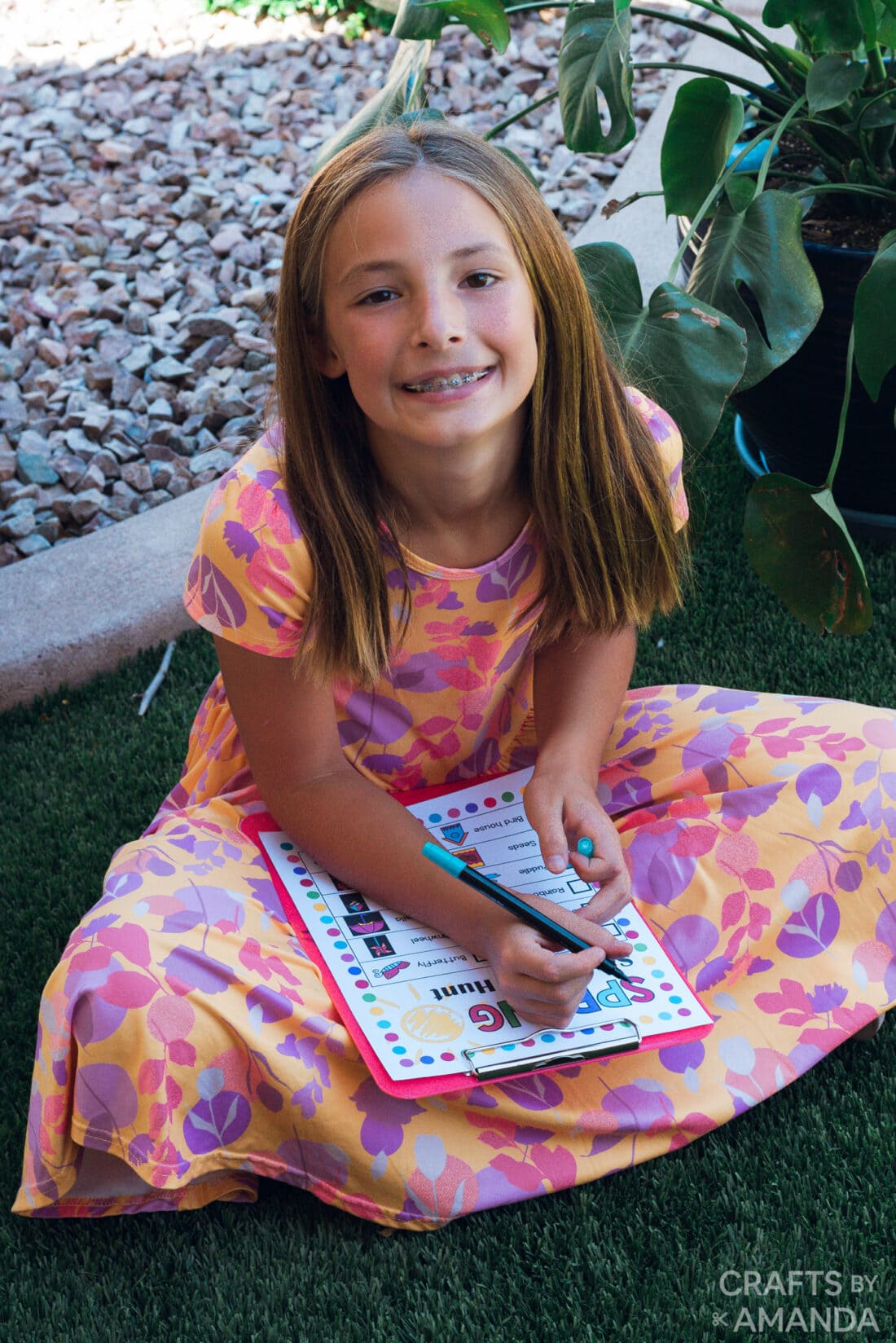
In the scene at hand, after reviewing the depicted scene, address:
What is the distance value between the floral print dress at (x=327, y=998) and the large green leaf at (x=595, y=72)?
41cm

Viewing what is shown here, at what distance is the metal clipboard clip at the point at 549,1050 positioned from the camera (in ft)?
3.86

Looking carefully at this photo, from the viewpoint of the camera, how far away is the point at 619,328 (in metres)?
1.52

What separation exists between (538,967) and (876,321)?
0.77m

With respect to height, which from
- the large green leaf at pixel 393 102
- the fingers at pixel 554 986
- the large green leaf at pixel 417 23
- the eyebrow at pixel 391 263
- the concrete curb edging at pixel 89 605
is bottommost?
the concrete curb edging at pixel 89 605

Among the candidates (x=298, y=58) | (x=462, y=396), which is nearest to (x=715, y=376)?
(x=462, y=396)

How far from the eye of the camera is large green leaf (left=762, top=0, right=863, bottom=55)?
155cm

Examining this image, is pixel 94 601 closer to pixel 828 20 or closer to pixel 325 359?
pixel 325 359

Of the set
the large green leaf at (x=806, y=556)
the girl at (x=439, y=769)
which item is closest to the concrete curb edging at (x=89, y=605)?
the girl at (x=439, y=769)

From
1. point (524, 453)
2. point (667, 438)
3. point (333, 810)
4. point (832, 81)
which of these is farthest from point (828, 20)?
point (333, 810)

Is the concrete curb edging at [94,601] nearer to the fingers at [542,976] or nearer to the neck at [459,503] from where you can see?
the neck at [459,503]

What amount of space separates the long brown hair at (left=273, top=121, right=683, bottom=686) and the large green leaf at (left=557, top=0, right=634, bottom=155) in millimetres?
386

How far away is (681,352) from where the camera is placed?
147 centimetres

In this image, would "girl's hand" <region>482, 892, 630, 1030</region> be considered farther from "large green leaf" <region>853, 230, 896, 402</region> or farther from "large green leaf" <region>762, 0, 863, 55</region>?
"large green leaf" <region>762, 0, 863, 55</region>

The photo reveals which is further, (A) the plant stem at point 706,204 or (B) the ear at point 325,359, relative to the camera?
(A) the plant stem at point 706,204
